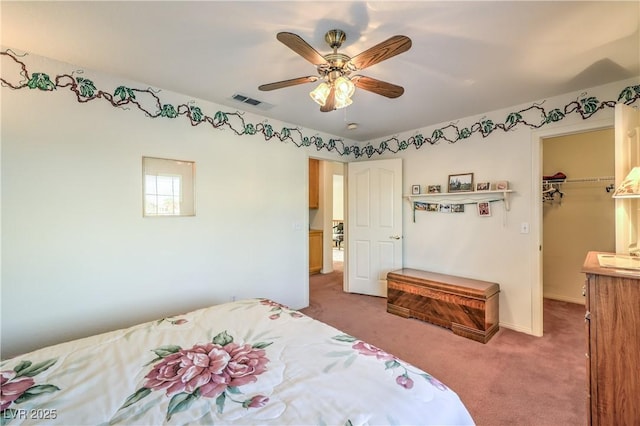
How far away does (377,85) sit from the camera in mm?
1793

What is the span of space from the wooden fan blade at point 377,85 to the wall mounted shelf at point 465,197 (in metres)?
1.95

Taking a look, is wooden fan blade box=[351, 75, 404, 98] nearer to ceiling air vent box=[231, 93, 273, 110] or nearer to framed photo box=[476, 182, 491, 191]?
ceiling air vent box=[231, 93, 273, 110]

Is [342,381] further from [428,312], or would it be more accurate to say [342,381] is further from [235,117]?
[235,117]

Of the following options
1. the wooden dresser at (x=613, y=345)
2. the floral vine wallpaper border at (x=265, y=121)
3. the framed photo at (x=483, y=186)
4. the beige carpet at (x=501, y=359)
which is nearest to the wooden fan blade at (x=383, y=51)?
the wooden dresser at (x=613, y=345)

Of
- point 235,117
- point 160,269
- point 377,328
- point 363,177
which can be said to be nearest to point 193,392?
point 160,269

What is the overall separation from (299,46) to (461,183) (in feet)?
9.04

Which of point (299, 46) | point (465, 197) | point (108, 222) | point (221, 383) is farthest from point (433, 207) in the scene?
point (108, 222)

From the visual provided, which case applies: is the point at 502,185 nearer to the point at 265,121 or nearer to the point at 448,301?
the point at 448,301

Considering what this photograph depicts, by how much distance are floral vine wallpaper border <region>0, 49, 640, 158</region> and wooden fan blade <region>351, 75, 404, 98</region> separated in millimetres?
1715

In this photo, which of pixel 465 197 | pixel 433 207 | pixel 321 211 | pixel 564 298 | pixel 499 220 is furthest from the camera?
pixel 321 211

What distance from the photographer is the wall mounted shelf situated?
3066 millimetres

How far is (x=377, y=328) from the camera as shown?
10.0 ft

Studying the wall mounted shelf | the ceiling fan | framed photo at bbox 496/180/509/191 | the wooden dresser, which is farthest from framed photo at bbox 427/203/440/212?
the wooden dresser

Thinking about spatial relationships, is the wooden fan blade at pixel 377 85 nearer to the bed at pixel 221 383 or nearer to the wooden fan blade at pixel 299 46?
the wooden fan blade at pixel 299 46
